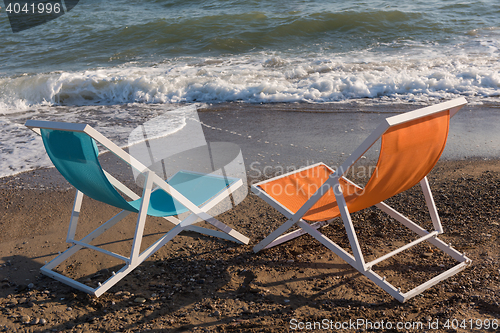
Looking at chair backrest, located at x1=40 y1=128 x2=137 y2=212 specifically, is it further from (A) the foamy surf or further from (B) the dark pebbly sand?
(A) the foamy surf

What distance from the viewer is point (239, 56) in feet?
36.3

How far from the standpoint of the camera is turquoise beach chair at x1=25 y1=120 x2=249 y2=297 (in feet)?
7.67

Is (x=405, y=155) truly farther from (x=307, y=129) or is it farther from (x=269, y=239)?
(x=307, y=129)

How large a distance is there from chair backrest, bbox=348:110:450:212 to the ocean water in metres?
4.45

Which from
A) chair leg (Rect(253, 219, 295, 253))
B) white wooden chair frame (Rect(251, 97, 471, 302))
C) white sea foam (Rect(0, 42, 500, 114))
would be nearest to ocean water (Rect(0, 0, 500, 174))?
white sea foam (Rect(0, 42, 500, 114))

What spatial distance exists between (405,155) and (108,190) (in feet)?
6.03

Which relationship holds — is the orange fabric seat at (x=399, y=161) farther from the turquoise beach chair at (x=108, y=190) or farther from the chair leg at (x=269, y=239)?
the turquoise beach chair at (x=108, y=190)

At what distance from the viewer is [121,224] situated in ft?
11.6

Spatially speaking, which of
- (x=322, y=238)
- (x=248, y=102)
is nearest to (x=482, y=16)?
(x=248, y=102)

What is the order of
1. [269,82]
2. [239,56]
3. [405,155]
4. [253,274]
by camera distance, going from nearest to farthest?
[405,155] → [253,274] → [269,82] → [239,56]

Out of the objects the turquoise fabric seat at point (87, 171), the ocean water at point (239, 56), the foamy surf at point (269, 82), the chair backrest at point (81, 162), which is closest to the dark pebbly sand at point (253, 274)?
the turquoise fabric seat at point (87, 171)

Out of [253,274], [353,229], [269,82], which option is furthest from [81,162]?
[269,82]

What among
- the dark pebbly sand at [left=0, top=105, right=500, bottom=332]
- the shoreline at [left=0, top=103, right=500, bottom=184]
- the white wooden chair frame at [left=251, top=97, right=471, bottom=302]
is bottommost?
the shoreline at [left=0, top=103, right=500, bottom=184]

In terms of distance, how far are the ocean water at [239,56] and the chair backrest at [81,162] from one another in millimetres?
2906
